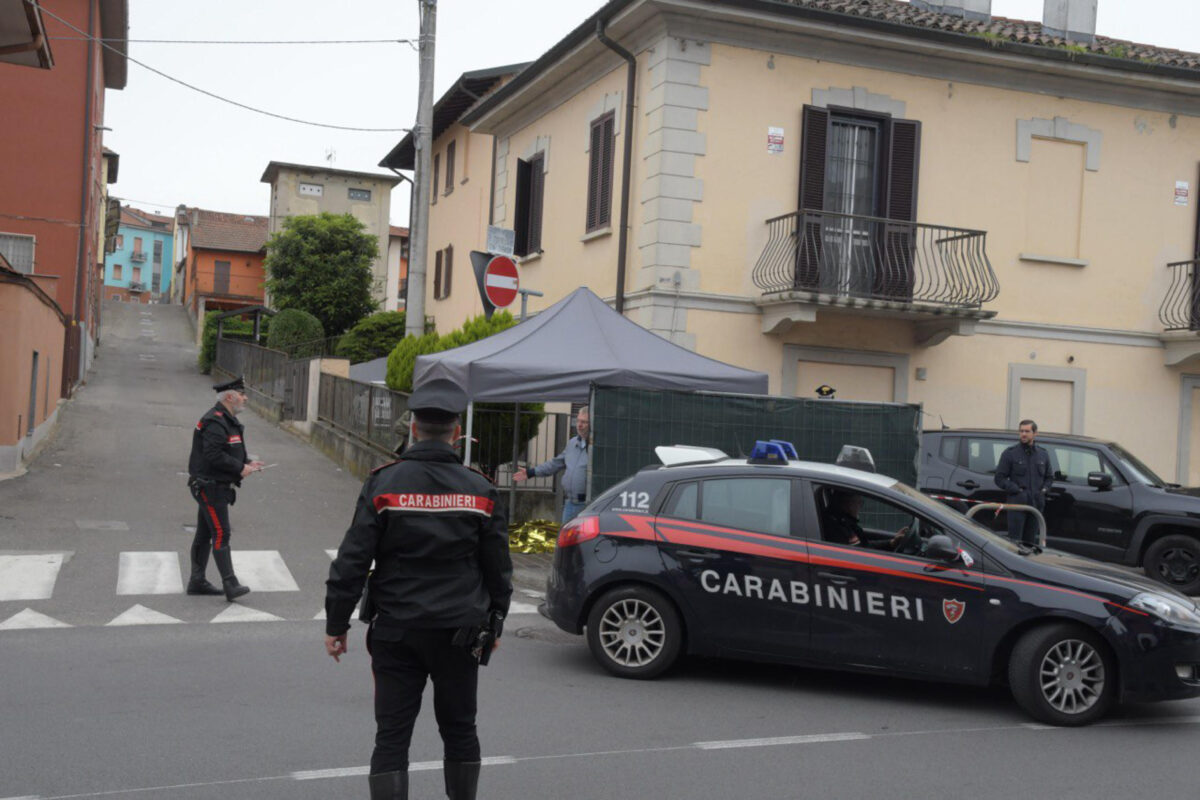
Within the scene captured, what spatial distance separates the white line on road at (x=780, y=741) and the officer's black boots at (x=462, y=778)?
80.5 inches

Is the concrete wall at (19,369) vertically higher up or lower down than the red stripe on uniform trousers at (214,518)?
higher up

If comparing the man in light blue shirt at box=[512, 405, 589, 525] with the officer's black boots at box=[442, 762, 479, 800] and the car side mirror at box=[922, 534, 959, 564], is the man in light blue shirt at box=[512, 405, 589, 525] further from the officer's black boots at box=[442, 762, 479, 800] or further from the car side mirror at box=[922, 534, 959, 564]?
the officer's black boots at box=[442, 762, 479, 800]

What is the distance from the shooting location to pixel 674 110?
16.0 meters

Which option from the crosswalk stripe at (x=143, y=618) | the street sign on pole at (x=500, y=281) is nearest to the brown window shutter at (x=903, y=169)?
the street sign on pole at (x=500, y=281)

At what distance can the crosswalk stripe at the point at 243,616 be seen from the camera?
30.9 ft

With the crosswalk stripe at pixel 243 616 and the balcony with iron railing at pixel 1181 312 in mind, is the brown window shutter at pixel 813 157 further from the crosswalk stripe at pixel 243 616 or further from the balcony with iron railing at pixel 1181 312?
the crosswalk stripe at pixel 243 616

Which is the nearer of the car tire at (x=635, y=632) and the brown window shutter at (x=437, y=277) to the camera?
the car tire at (x=635, y=632)

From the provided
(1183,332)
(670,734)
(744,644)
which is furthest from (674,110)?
(670,734)

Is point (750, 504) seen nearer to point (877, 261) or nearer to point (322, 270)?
point (877, 261)

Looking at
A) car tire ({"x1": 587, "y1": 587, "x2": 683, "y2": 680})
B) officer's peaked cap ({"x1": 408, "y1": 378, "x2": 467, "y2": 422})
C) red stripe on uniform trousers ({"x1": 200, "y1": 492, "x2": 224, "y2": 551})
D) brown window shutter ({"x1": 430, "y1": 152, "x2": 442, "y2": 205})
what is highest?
brown window shutter ({"x1": 430, "y1": 152, "x2": 442, "y2": 205})

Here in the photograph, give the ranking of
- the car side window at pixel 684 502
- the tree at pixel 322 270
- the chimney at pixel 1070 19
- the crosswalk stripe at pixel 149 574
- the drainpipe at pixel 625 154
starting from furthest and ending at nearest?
the tree at pixel 322 270
the chimney at pixel 1070 19
the drainpipe at pixel 625 154
the crosswalk stripe at pixel 149 574
the car side window at pixel 684 502

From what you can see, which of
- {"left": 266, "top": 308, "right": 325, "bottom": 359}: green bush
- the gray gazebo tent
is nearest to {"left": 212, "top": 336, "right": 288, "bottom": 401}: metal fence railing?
{"left": 266, "top": 308, "right": 325, "bottom": 359}: green bush

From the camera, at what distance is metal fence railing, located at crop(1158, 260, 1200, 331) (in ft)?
59.1

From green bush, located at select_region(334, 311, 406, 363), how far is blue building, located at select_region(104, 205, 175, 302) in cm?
8983
